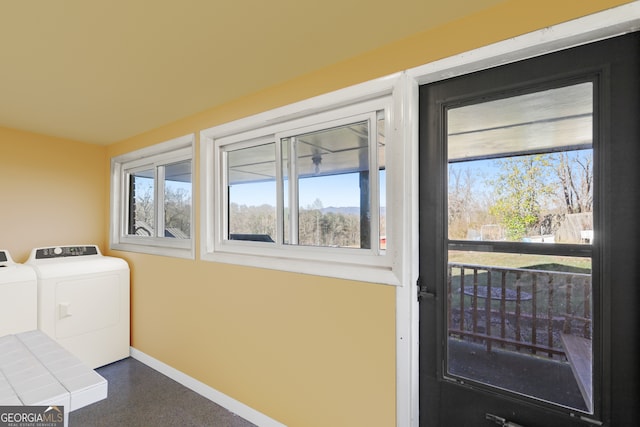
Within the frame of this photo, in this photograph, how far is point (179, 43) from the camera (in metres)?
1.55

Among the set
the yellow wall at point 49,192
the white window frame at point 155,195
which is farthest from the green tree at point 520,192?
the yellow wall at point 49,192

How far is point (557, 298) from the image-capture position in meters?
1.23

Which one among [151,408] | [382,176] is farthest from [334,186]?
[151,408]

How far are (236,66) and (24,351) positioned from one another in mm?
1788

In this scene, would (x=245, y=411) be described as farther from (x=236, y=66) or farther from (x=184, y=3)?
(x=184, y=3)

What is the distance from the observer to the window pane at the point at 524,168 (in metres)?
1.20

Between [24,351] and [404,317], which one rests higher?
[404,317]

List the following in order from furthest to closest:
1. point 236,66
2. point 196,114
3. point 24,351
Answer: point 196,114, point 236,66, point 24,351

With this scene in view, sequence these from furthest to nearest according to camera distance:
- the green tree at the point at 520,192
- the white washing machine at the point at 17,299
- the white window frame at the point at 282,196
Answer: the white washing machine at the point at 17,299, the white window frame at the point at 282,196, the green tree at the point at 520,192

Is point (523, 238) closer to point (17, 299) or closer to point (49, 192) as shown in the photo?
point (17, 299)

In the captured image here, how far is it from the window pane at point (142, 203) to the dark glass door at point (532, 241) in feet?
9.53

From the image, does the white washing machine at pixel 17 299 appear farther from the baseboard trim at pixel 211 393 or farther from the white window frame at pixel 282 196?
the white window frame at pixel 282 196

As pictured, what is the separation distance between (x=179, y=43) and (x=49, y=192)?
268cm

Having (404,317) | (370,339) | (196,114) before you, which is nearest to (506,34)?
(404,317)
